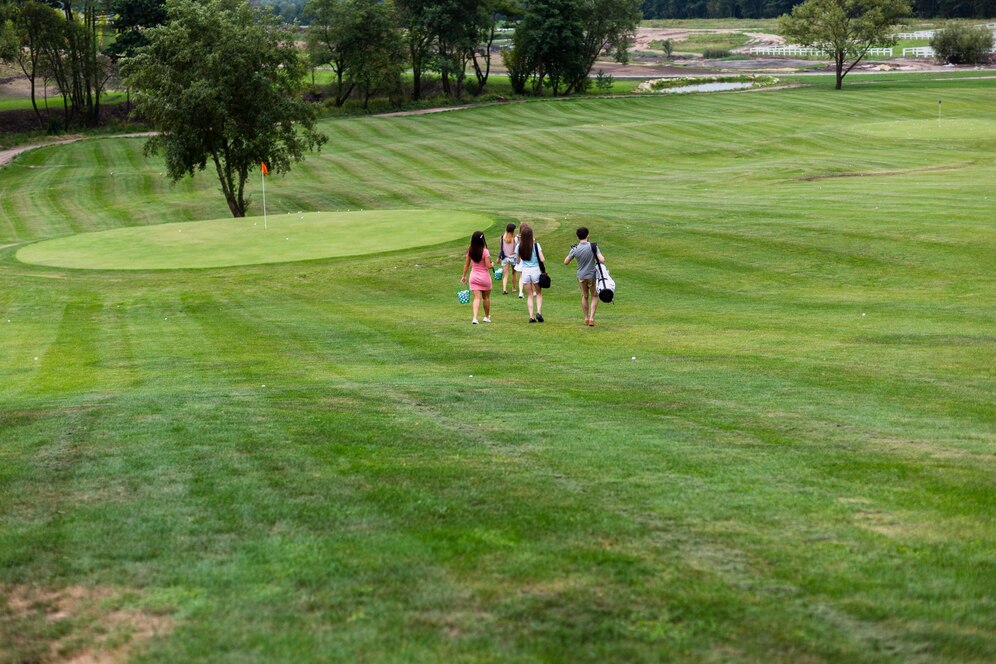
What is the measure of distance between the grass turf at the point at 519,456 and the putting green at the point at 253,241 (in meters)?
0.90

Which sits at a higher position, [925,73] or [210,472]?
[925,73]

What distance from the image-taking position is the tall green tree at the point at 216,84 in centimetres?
4491

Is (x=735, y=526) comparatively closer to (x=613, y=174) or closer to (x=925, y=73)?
(x=613, y=174)

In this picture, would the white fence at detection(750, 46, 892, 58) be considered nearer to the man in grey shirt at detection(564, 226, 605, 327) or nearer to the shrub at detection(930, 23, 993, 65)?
the shrub at detection(930, 23, 993, 65)

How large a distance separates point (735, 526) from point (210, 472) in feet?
15.7

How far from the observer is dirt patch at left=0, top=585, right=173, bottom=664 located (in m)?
5.96

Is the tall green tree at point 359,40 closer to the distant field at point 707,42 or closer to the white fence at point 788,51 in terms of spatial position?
the white fence at point 788,51

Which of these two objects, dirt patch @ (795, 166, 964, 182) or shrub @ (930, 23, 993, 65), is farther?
shrub @ (930, 23, 993, 65)

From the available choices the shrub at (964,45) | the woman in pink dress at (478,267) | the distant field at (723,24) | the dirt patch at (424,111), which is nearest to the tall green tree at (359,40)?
the dirt patch at (424,111)

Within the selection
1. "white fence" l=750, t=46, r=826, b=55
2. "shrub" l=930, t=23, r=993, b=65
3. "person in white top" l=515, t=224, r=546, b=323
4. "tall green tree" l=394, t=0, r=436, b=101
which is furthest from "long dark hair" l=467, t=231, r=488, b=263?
"white fence" l=750, t=46, r=826, b=55

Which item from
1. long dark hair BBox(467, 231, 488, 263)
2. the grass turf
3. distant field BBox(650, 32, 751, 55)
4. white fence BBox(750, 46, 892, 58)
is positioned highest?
distant field BBox(650, 32, 751, 55)

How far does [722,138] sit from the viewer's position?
67250 millimetres

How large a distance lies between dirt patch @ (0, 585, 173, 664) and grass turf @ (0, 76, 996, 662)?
3 cm

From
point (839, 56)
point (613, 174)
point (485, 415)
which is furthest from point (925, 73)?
point (485, 415)
